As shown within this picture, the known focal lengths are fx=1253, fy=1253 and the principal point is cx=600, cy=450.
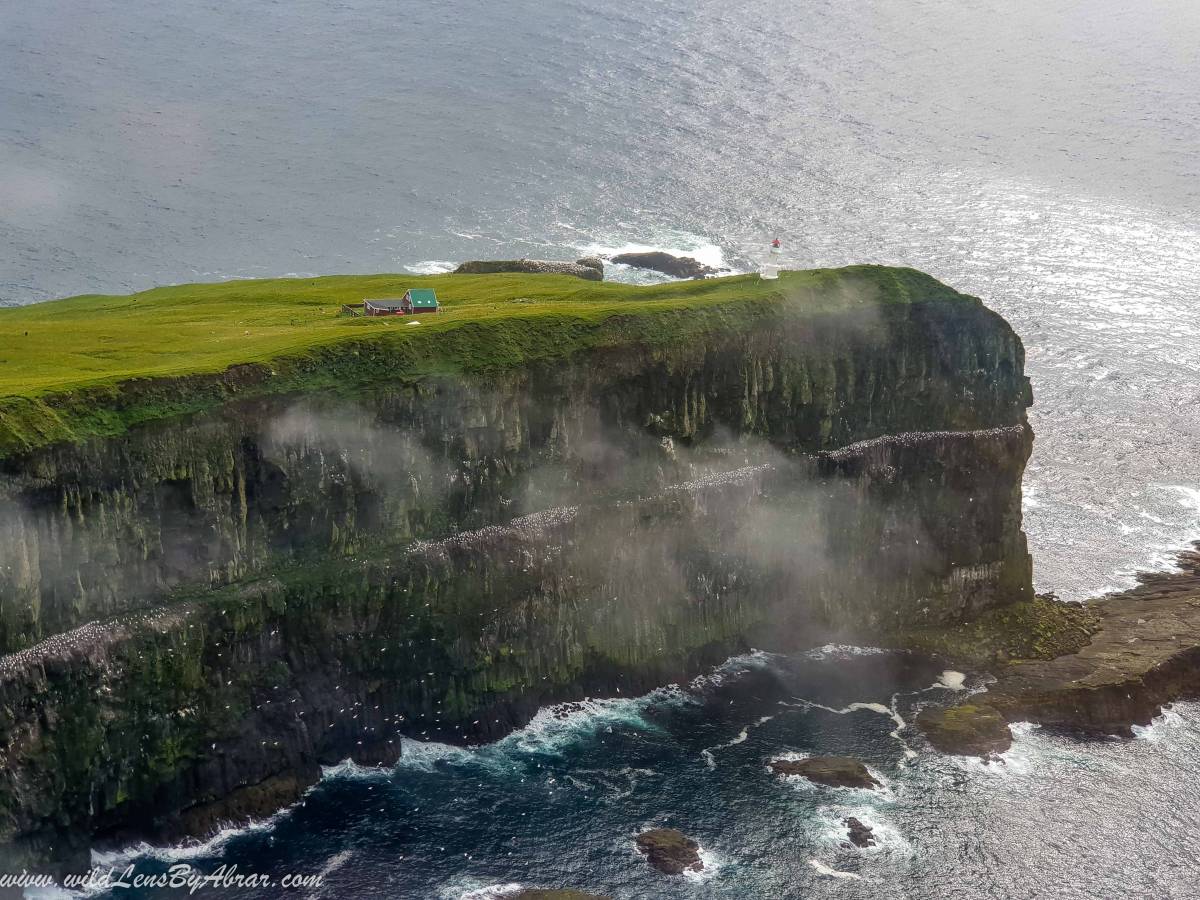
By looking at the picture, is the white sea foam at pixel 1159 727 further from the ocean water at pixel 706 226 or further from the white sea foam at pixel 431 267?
the white sea foam at pixel 431 267

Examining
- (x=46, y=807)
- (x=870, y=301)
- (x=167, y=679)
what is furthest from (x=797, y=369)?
(x=46, y=807)

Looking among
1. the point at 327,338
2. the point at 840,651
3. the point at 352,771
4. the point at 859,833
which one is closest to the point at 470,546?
the point at 352,771

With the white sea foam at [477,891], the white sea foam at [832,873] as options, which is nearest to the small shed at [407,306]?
the white sea foam at [477,891]

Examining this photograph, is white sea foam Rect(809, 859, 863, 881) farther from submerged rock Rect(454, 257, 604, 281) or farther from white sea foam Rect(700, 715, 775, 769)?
submerged rock Rect(454, 257, 604, 281)

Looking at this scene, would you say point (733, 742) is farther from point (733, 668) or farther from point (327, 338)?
point (327, 338)

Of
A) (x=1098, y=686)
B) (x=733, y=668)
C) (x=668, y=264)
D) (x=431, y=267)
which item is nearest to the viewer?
(x=1098, y=686)

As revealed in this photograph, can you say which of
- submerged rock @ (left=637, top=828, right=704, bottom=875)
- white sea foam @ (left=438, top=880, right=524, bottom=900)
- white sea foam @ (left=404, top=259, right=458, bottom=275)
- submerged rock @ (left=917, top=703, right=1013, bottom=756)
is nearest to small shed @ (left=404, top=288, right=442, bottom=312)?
white sea foam @ (left=404, top=259, right=458, bottom=275)
